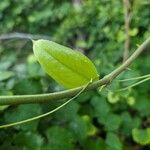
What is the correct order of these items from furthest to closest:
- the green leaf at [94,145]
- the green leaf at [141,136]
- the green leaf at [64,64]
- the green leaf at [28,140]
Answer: the green leaf at [141,136] → the green leaf at [94,145] → the green leaf at [28,140] → the green leaf at [64,64]

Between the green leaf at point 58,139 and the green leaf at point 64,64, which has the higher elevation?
the green leaf at point 64,64

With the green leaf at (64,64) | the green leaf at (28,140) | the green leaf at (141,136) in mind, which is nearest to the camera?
the green leaf at (64,64)

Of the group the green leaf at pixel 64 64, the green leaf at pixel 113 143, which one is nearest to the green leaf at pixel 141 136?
the green leaf at pixel 113 143

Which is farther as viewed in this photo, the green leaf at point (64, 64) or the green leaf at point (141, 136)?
the green leaf at point (141, 136)

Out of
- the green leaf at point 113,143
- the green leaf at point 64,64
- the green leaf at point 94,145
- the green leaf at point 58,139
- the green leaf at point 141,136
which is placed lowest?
the green leaf at point 141,136

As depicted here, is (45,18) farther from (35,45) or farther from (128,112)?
(35,45)

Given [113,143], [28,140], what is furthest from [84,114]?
[28,140]

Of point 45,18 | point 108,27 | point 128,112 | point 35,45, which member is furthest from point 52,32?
point 35,45

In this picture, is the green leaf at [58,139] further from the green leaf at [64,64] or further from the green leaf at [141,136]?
the green leaf at [64,64]
